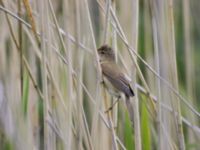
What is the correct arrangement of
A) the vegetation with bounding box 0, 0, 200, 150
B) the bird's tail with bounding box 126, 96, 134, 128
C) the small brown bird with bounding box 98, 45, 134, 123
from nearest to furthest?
1. the vegetation with bounding box 0, 0, 200, 150
2. the bird's tail with bounding box 126, 96, 134, 128
3. the small brown bird with bounding box 98, 45, 134, 123

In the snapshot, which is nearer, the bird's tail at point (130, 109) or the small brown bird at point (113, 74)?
the bird's tail at point (130, 109)

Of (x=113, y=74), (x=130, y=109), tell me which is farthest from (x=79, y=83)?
(x=113, y=74)

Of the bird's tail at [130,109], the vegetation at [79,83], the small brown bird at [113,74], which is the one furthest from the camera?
the small brown bird at [113,74]

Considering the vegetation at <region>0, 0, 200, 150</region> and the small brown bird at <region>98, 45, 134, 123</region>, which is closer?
the vegetation at <region>0, 0, 200, 150</region>

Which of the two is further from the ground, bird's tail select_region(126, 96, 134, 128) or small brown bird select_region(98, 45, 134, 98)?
small brown bird select_region(98, 45, 134, 98)

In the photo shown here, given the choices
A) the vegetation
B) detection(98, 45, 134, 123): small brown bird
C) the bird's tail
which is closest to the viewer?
the vegetation

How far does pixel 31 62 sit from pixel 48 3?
61 cm

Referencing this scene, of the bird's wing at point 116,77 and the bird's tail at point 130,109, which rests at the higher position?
the bird's wing at point 116,77

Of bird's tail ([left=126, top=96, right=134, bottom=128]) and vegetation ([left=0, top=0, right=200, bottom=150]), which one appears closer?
vegetation ([left=0, top=0, right=200, bottom=150])

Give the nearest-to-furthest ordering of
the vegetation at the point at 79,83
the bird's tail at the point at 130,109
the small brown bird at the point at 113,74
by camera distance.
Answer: the vegetation at the point at 79,83, the bird's tail at the point at 130,109, the small brown bird at the point at 113,74

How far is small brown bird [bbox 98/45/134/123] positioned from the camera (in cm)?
253

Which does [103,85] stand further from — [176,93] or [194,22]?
[194,22]

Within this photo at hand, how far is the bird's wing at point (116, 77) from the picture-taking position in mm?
2607

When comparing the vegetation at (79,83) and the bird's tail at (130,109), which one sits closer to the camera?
the vegetation at (79,83)
